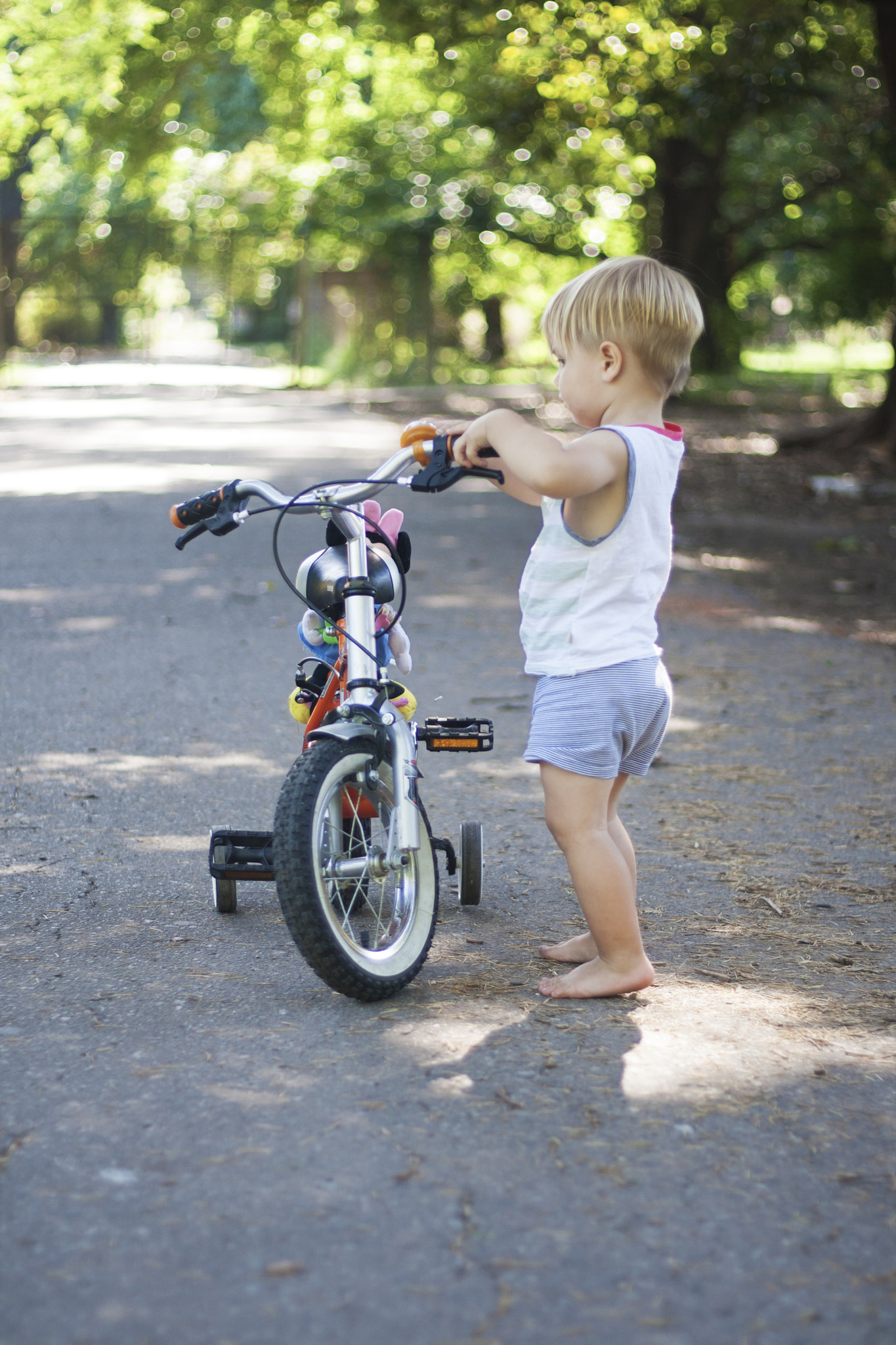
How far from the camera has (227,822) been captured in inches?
168

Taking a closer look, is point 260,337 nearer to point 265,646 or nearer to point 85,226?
point 85,226

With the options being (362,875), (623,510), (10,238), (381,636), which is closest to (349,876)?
(362,875)

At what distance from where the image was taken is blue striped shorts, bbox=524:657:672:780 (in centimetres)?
297

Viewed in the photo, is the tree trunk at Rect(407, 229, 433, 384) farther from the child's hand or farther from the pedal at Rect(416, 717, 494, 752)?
the child's hand

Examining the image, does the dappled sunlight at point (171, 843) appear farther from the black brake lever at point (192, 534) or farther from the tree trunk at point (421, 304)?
the tree trunk at point (421, 304)

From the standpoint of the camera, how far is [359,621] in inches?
121

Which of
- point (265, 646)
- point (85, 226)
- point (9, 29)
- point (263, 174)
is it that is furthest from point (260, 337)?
point (265, 646)

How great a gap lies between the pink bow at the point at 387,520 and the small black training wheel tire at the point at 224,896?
36.8 inches

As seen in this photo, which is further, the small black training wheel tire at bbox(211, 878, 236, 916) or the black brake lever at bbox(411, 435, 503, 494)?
the small black training wheel tire at bbox(211, 878, 236, 916)

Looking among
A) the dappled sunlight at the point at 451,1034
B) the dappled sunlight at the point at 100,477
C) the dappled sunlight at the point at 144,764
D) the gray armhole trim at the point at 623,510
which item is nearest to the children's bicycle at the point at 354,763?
the dappled sunlight at the point at 451,1034

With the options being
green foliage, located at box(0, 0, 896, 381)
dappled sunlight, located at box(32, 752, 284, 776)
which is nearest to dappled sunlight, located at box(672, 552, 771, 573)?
dappled sunlight, located at box(32, 752, 284, 776)

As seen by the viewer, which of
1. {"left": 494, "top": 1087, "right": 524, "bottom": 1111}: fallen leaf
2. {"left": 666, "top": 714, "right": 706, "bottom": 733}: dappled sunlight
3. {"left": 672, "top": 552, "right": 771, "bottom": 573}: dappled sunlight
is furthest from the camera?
{"left": 672, "top": 552, "right": 771, "bottom": 573}: dappled sunlight

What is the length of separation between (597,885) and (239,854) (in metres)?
0.90

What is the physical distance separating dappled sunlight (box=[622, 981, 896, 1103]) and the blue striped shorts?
1.73 ft
